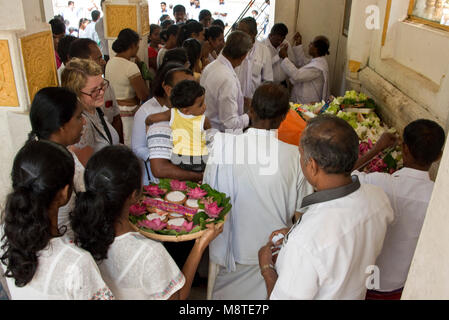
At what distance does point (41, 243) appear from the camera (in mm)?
1438

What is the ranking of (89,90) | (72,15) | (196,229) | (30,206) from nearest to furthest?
(30,206) < (196,229) < (89,90) < (72,15)

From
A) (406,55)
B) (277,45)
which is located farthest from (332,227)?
(277,45)

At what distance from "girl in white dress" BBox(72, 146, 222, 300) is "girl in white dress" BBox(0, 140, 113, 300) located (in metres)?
0.10

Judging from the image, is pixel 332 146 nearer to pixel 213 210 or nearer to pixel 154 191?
pixel 213 210

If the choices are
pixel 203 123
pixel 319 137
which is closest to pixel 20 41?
pixel 203 123

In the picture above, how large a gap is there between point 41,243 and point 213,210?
2.89ft

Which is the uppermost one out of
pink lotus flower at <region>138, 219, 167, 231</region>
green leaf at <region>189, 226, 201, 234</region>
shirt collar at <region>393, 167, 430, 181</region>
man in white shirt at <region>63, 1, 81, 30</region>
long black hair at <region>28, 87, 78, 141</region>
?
man in white shirt at <region>63, 1, 81, 30</region>

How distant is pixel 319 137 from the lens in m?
1.62

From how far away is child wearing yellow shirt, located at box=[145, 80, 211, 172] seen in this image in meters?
2.87

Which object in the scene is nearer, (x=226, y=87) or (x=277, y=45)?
(x=226, y=87)

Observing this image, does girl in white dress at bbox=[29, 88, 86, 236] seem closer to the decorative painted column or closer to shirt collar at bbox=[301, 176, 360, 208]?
shirt collar at bbox=[301, 176, 360, 208]

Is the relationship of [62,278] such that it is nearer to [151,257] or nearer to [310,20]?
[151,257]

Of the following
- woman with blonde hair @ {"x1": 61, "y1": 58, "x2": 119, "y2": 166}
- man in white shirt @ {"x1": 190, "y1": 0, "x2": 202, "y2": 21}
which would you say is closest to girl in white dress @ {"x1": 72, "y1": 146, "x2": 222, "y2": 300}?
woman with blonde hair @ {"x1": 61, "y1": 58, "x2": 119, "y2": 166}

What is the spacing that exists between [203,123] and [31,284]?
1782 mm
